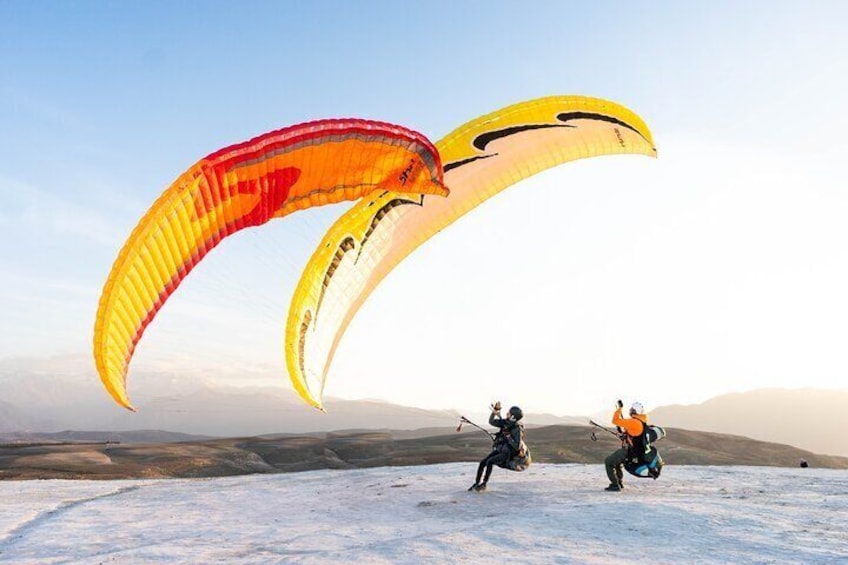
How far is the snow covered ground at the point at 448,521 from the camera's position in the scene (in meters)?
6.40

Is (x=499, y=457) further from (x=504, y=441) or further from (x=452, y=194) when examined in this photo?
(x=452, y=194)

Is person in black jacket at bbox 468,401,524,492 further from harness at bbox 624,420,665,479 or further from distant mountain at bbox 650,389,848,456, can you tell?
distant mountain at bbox 650,389,848,456

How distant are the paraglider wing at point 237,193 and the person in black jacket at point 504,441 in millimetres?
4053

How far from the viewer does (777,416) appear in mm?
163375

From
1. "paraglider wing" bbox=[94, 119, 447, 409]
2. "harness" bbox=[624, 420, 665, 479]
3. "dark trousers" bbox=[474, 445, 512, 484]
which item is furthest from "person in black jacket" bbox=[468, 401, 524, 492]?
"paraglider wing" bbox=[94, 119, 447, 409]

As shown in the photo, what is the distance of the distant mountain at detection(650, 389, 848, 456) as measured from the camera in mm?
148125

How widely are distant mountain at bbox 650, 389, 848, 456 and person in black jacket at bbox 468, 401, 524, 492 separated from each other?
500 ft

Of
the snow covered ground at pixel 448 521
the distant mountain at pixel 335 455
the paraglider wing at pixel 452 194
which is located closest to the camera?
the snow covered ground at pixel 448 521

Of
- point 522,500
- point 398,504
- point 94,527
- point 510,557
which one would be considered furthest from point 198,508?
point 510,557

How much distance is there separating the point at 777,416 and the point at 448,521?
184186mm

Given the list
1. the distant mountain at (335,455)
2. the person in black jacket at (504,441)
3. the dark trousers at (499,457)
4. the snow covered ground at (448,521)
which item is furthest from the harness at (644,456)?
the distant mountain at (335,455)

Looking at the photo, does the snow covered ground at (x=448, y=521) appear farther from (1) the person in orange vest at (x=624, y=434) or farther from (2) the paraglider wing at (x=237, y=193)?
(2) the paraglider wing at (x=237, y=193)

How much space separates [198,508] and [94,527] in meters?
1.85

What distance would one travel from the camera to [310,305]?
11695 millimetres
